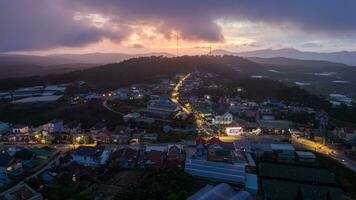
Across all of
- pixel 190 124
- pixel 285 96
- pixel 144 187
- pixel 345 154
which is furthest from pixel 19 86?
pixel 345 154

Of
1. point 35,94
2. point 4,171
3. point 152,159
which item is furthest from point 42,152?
point 35,94

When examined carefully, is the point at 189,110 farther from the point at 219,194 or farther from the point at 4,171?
the point at 219,194

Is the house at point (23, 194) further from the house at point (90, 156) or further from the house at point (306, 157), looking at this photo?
the house at point (306, 157)

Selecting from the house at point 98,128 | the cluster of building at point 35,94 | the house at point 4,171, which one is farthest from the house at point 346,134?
the cluster of building at point 35,94

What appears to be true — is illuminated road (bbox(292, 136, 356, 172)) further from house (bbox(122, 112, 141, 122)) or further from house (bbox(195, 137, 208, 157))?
house (bbox(122, 112, 141, 122))

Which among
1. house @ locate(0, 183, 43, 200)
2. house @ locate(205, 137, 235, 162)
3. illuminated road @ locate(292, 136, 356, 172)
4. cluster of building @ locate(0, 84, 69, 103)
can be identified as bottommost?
illuminated road @ locate(292, 136, 356, 172)

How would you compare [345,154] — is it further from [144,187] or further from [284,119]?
[144,187]

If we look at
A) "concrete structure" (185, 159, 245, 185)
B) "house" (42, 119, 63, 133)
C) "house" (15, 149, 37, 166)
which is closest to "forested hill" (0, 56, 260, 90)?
"house" (42, 119, 63, 133)
